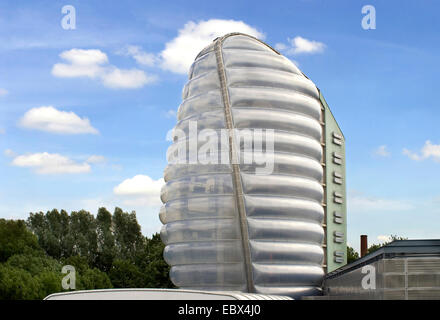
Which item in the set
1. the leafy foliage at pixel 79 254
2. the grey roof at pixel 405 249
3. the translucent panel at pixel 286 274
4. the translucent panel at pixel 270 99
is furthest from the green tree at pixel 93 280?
the grey roof at pixel 405 249

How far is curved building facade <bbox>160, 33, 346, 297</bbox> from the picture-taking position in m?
27.2

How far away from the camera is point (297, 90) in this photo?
Answer: 3017 cm

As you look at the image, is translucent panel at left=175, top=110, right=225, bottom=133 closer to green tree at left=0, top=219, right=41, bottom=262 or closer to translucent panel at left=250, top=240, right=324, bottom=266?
translucent panel at left=250, top=240, right=324, bottom=266

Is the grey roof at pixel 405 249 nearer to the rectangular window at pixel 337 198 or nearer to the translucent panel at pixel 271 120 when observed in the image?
the translucent panel at pixel 271 120

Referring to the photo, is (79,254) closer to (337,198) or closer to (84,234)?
(84,234)

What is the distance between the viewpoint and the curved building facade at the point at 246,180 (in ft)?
89.1

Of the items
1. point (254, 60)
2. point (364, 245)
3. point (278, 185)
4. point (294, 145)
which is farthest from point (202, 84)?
point (364, 245)

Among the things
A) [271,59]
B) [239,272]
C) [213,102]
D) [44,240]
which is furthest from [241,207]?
[44,240]

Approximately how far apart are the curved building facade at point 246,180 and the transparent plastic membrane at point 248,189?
0.04m

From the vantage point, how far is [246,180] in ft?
89.5

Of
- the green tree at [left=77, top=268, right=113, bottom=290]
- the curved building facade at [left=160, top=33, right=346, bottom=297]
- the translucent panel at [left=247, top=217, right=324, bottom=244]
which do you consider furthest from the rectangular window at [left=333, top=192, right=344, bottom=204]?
the green tree at [left=77, top=268, right=113, bottom=290]

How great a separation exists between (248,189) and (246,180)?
371 mm

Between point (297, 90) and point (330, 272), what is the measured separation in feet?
27.0
